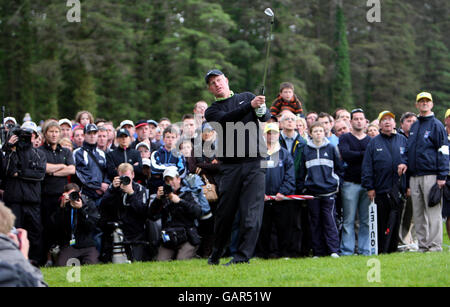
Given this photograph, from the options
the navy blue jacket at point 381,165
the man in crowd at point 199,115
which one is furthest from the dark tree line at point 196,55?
the navy blue jacket at point 381,165

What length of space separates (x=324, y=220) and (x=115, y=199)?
3569 millimetres

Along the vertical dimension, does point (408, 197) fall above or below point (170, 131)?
below

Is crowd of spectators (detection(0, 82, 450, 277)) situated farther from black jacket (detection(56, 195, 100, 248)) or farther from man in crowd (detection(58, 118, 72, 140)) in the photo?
man in crowd (detection(58, 118, 72, 140))

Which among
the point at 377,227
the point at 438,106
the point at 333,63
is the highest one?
the point at 333,63

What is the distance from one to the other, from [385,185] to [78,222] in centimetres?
518

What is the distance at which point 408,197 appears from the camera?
12.4 meters

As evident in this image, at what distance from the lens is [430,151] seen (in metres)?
10.7

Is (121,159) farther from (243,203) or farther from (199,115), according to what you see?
(243,203)

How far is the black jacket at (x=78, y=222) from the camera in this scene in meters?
11.2

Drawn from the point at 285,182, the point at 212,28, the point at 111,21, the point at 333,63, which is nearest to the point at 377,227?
the point at 285,182

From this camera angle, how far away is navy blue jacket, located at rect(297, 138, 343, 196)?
1125cm

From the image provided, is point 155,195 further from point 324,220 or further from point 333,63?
point 333,63

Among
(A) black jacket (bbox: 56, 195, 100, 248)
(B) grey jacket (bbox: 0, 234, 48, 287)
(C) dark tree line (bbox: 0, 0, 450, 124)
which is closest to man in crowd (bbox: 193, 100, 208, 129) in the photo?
(A) black jacket (bbox: 56, 195, 100, 248)

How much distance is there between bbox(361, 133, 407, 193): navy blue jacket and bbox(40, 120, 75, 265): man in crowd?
5070 mm
